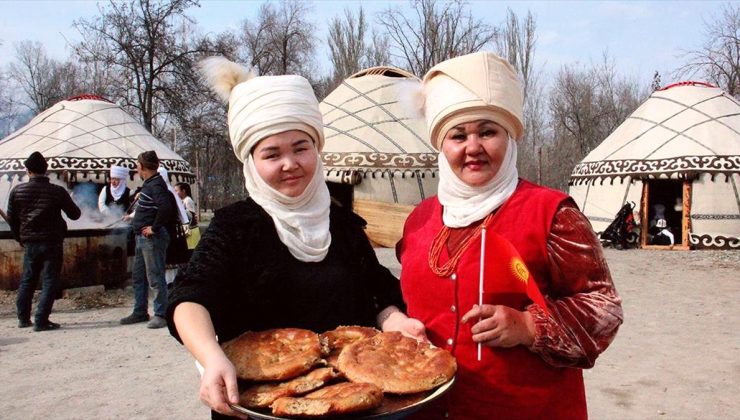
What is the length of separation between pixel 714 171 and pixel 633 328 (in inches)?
305

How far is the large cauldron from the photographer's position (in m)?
6.57

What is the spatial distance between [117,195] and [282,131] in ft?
23.1

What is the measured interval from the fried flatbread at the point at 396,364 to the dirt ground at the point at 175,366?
2217 mm

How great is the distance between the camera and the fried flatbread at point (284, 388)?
109 cm

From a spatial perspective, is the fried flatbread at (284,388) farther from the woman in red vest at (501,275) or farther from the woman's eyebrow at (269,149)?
the woman's eyebrow at (269,149)

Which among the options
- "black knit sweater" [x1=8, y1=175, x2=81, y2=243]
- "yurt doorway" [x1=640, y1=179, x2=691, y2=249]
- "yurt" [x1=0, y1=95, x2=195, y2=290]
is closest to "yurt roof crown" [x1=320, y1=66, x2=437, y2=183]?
"yurt" [x1=0, y1=95, x2=195, y2=290]

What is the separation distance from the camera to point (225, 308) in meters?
1.35

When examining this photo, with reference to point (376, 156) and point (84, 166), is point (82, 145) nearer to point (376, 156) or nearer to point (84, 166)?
point (84, 166)

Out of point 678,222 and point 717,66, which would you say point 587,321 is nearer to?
point 678,222

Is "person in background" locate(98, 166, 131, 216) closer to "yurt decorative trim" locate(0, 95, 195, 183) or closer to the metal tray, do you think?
"yurt decorative trim" locate(0, 95, 195, 183)

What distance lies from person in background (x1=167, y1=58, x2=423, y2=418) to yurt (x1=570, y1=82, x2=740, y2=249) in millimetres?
11590

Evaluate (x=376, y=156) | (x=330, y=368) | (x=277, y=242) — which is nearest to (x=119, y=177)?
(x=376, y=156)

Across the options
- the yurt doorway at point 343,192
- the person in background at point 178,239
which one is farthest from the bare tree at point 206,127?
the person in background at point 178,239

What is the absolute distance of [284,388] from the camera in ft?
3.72
